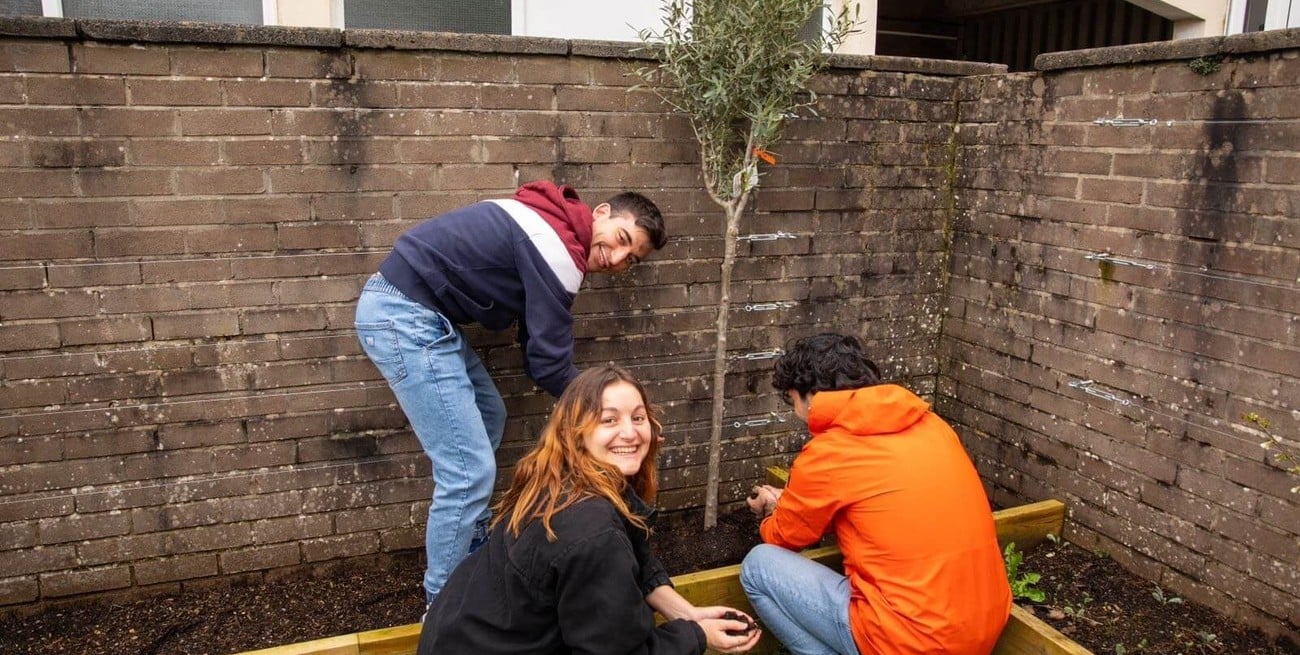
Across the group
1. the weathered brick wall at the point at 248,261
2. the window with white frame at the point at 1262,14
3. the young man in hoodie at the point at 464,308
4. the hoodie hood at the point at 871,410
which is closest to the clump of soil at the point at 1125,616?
the hoodie hood at the point at 871,410

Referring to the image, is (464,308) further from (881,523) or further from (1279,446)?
(1279,446)

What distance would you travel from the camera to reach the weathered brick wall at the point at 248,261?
137 inches

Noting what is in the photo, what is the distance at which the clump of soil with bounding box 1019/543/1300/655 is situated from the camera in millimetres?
3465

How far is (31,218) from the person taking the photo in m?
3.43

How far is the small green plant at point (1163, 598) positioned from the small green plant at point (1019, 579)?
439 millimetres

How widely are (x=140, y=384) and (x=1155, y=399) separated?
420 cm

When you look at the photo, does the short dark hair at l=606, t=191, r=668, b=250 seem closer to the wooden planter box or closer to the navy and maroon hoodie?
the navy and maroon hoodie

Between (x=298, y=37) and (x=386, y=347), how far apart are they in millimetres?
1318

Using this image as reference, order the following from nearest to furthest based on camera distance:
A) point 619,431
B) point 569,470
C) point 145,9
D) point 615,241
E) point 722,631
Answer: point 569,470 < point 619,431 < point 722,631 < point 615,241 < point 145,9

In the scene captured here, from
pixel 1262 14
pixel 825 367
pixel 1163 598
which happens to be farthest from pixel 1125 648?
pixel 1262 14

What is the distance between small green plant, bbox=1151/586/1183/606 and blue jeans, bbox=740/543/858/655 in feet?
4.93

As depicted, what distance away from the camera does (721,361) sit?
423 cm

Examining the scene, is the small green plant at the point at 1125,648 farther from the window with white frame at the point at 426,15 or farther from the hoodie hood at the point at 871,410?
the window with white frame at the point at 426,15

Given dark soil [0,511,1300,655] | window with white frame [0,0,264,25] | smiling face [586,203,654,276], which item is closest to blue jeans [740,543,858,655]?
dark soil [0,511,1300,655]
